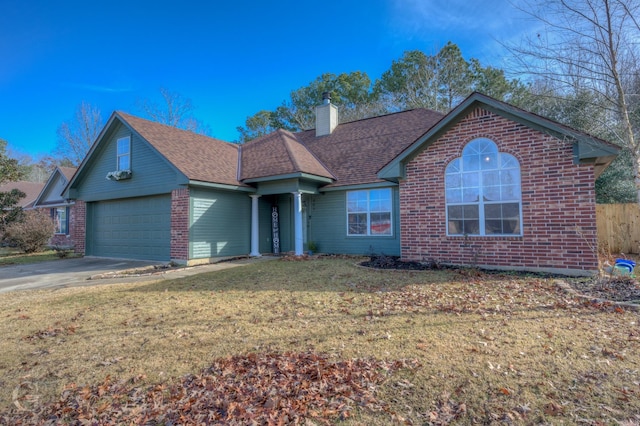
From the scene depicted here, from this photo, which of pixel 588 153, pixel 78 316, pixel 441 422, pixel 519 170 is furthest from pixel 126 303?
pixel 588 153

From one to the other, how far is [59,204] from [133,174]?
472 inches

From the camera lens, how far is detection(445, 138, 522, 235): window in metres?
8.63

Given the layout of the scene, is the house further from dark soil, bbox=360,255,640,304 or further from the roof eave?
dark soil, bbox=360,255,640,304

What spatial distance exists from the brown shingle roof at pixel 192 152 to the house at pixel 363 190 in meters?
0.07

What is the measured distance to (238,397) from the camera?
2.97m

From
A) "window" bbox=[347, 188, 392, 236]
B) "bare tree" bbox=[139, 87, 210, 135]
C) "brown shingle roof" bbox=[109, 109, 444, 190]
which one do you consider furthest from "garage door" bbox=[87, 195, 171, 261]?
"bare tree" bbox=[139, 87, 210, 135]

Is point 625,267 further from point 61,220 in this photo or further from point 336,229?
point 61,220

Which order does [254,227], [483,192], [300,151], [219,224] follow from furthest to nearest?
1. [300,151]
2. [254,227]
3. [219,224]
4. [483,192]

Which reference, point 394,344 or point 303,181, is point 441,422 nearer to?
point 394,344

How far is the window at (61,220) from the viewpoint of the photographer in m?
20.9

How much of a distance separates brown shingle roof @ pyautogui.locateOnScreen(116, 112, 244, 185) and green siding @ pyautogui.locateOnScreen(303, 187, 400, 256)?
10.2 ft

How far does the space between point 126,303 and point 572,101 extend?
9.26 meters

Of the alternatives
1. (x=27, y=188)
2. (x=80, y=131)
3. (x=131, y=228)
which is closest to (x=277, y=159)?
(x=131, y=228)

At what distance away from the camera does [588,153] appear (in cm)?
748
